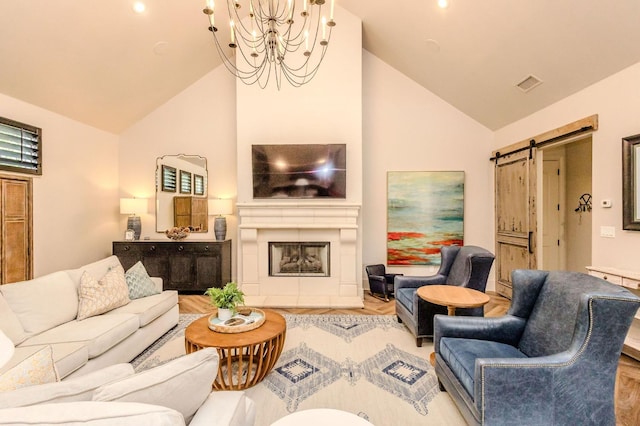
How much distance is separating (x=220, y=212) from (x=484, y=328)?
4069mm

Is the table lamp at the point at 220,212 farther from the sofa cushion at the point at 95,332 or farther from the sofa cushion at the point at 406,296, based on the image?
→ the sofa cushion at the point at 406,296

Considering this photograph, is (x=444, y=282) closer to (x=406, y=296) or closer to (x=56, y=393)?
(x=406, y=296)

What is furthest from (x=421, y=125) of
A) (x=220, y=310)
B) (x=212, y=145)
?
(x=220, y=310)

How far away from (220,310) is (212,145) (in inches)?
142

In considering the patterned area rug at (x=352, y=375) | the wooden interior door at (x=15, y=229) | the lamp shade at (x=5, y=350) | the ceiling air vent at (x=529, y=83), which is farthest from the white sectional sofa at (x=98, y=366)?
the ceiling air vent at (x=529, y=83)

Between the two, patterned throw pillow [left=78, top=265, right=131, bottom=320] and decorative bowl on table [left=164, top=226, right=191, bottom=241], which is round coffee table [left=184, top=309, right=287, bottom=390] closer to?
patterned throw pillow [left=78, top=265, right=131, bottom=320]

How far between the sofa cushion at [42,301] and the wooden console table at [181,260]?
2095 millimetres

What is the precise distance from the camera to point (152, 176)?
5352 mm

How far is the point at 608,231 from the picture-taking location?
3064mm

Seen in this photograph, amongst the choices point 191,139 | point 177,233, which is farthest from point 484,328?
point 191,139

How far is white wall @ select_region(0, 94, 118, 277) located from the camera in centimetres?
388

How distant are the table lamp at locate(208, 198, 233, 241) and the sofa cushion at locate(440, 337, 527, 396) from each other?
3786mm

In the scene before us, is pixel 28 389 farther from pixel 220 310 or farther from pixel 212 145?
pixel 212 145

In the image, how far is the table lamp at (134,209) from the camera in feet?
16.5
